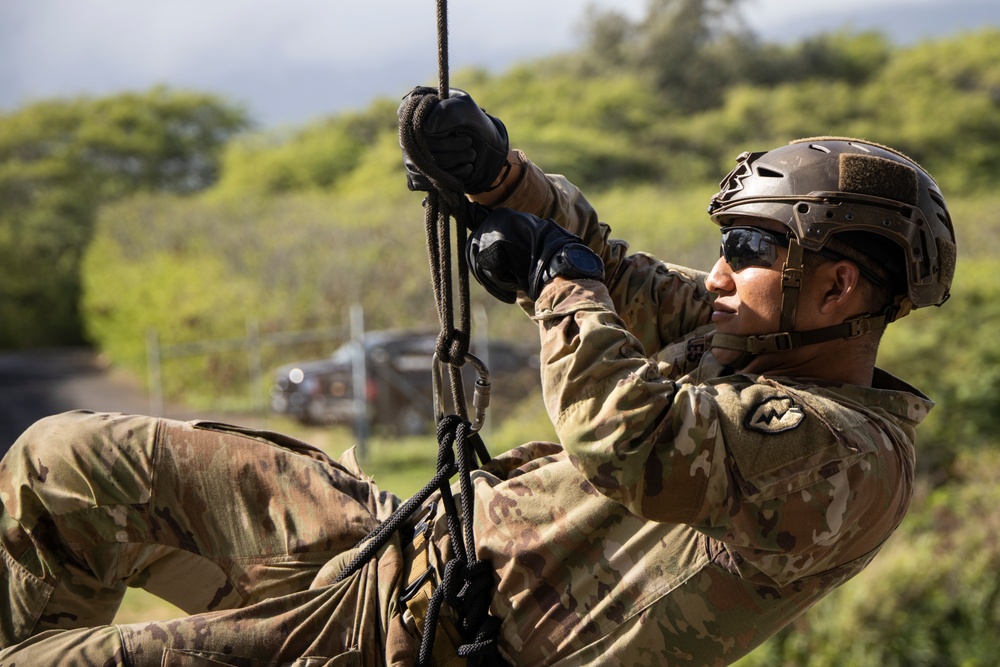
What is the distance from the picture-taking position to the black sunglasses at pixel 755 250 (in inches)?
91.5

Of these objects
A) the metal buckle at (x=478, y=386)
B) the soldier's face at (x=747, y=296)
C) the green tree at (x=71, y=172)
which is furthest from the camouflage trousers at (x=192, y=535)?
the green tree at (x=71, y=172)

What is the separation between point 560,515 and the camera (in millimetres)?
2268

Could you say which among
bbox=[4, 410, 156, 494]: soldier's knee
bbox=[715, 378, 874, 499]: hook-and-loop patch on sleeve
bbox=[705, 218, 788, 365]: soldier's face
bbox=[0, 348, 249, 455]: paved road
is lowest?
bbox=[0, 348, 249, 455]: paved road

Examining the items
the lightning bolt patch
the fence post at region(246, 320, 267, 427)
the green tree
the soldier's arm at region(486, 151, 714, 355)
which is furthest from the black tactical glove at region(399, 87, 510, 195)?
the green tree

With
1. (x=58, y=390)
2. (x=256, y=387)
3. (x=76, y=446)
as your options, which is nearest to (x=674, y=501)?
(x=76, y=446)

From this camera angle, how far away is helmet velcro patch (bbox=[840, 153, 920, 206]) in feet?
7.54

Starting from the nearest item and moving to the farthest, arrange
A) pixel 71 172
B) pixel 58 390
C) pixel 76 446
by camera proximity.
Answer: pixel 76 446 → pixel 58 390 → pixel 71 172

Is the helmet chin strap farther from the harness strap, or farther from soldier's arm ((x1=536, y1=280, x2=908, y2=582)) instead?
soldier's arm ((x1=536, y1=280, x2=908, y2=582))

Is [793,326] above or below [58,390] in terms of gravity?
above

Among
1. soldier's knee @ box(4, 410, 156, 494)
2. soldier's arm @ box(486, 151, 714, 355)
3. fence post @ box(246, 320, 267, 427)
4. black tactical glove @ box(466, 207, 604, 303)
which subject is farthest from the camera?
fence post @ box(246, 320, 267, 427)

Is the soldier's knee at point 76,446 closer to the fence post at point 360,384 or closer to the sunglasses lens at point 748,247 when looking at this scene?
the sunglasses lens at point 748,247

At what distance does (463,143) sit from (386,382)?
30.0 ft

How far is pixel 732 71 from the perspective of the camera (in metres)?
37.0

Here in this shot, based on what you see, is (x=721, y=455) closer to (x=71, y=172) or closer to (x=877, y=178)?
→ (x=877, y=178)
